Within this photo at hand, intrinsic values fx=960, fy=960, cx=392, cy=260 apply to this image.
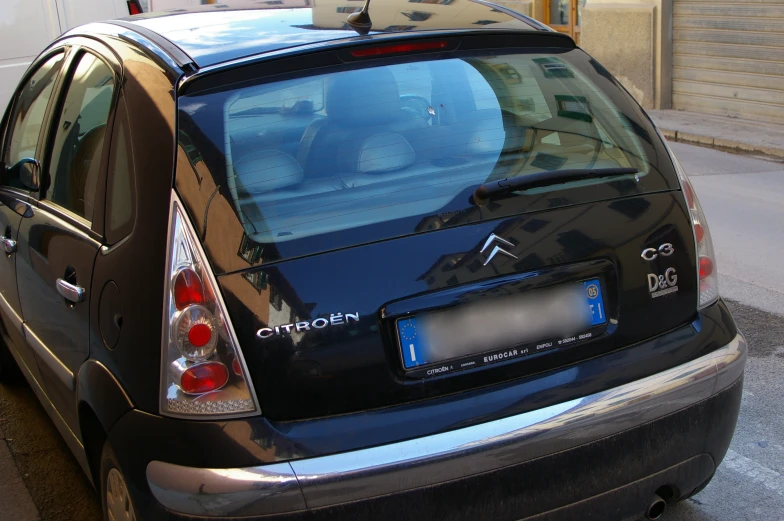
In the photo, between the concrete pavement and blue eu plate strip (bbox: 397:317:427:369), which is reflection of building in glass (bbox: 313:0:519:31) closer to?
blue eu plate strip (bbox: 397:317:427:369)

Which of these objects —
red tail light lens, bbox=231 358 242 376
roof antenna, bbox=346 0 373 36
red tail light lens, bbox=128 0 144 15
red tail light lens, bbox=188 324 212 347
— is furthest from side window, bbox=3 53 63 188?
red tail light lens, bbox=128 0 144 15

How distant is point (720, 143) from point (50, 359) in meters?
9.34

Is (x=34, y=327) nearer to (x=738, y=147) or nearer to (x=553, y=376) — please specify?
(x=553, y=376)

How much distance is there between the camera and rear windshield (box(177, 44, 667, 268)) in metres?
2.45

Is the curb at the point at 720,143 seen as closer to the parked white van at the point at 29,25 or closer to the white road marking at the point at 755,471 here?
the parked white van at the point at 29,25

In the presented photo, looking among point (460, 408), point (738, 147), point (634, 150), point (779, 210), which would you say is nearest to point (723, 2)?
point (738, 147)

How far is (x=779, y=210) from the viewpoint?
24.9ft

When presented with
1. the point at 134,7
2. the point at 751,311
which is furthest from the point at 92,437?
the point at 134,7

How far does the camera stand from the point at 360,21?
293cm

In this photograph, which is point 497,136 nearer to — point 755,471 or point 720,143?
point 755,471

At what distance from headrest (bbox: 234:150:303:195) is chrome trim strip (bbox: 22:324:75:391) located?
990 millimetres

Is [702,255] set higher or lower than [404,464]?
higher

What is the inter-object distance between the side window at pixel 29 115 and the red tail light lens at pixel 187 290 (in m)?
1.62

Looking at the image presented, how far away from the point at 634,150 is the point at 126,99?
151 cm
